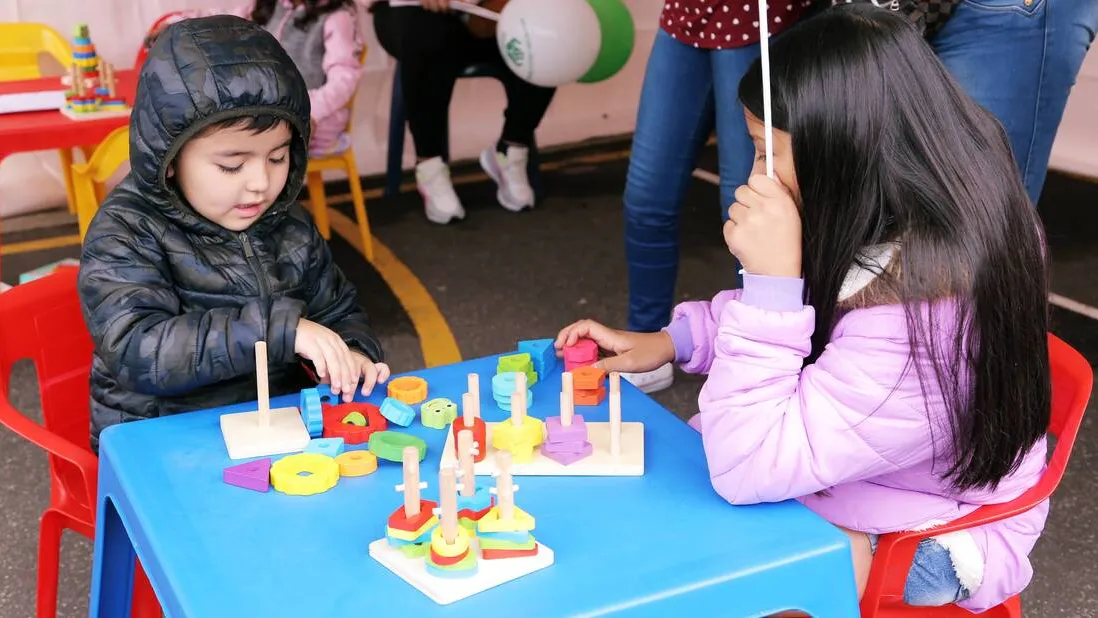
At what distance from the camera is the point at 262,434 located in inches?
68.4

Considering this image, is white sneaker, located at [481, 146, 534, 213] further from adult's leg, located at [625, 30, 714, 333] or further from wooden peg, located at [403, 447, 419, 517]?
wooden peg, located at [403, 447, 419, 517]

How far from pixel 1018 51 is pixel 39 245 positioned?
13.9 ft

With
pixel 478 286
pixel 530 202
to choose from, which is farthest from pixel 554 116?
pixel 478 286

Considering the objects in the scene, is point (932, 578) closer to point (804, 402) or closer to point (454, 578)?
point (804, 402)

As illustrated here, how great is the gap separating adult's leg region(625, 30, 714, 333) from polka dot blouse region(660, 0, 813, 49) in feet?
0.28

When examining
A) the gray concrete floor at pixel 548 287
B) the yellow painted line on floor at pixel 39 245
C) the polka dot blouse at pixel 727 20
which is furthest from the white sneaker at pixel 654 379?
the yellow painted line on floor at pixel 39 245

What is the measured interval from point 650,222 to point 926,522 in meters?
1.74

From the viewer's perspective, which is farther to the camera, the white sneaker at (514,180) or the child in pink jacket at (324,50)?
the white sneaker at (514,180)

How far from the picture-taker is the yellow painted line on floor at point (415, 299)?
13.5 ft

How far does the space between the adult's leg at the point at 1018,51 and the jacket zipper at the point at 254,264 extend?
1471 mm

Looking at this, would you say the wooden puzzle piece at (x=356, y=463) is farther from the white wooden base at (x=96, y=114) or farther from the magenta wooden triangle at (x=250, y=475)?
the white wooden base at (x=96, y=114)

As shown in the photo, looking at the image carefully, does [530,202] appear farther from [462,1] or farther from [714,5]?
[714,5]

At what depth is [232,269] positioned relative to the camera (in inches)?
88.3

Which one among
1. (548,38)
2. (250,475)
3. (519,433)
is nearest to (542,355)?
(519,433)
